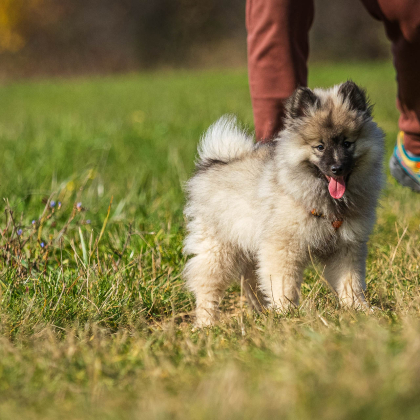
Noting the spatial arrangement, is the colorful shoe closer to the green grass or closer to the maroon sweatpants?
the green grass

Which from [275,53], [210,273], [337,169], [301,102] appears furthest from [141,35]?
[337,169]

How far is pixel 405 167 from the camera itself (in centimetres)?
353

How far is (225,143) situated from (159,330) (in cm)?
107

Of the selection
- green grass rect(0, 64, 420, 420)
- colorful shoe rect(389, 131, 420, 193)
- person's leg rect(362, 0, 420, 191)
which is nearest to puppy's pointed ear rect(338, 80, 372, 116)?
green grass rect(0, 64, 420, 420)

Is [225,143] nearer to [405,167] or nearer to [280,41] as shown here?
[280,41]

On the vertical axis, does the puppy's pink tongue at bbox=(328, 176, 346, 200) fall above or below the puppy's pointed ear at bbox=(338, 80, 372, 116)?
below

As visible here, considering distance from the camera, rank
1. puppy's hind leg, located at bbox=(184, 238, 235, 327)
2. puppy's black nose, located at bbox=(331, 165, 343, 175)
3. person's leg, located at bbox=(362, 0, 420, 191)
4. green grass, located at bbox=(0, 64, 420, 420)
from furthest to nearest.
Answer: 1. person's leg, located at bbox=(362, 0, 420, 191)
2. puppy's hind leg, located at bbox=(184, 238, 235, 327)
3. puppy's black nose, located at bbox=(331, 165, 343, 175)
4. green grass, located at bbox=(0, 64, 420, 420)

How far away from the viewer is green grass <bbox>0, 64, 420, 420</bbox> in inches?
53.2

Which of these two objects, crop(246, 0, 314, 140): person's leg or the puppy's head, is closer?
the puppy's head

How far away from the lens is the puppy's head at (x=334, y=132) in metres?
2.26

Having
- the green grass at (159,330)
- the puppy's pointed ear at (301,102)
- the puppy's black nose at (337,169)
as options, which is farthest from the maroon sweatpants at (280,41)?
the puppy's black nose at (337,169)

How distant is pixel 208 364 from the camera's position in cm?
171

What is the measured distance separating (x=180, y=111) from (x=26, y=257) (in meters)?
6.94

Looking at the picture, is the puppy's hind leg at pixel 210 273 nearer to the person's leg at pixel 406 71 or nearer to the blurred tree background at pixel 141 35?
the person's leg at pixel 406 71
